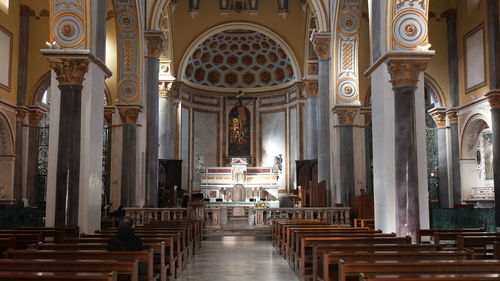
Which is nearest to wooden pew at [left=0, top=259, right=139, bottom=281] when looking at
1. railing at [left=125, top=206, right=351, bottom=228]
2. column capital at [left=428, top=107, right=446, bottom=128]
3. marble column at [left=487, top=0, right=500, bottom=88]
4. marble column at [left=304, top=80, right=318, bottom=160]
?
railing at [left=125, top=206, right=351, bottom=228]

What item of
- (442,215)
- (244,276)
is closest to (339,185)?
(442,215)

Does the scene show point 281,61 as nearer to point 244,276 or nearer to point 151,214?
point 151,214

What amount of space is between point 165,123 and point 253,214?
30.5 feet

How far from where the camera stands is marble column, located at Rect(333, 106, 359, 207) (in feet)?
63.4

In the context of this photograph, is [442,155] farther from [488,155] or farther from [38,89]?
[38,89]

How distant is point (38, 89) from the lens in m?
22.7

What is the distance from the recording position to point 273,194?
2983cm

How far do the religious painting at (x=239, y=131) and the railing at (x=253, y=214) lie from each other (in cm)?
1224

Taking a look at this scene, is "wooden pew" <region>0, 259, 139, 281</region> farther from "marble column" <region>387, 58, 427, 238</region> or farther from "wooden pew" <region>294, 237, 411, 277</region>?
"marble column" <region>387, 58, 427, 238</region>

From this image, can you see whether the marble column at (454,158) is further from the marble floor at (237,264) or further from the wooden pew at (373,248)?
the wooden pew at (373,248)

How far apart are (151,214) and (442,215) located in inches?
417

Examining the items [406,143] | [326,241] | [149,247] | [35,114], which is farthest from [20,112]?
[326,241]

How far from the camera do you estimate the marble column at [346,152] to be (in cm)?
1933

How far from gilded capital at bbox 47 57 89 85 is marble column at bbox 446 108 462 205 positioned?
54.2 ft
